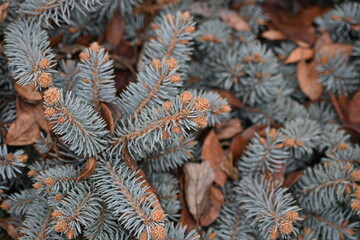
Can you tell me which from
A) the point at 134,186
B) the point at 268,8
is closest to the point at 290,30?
the point at 268,8

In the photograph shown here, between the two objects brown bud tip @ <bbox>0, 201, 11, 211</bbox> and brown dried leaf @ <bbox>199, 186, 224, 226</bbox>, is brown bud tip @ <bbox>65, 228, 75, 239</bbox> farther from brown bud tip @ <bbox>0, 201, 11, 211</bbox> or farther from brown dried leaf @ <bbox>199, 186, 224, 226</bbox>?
brown dried leaf @ <bbox>199, 186, 224, 226</bbox>

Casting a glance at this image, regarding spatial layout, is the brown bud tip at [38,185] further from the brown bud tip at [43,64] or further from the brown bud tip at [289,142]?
the brown bud tip at [289,142]

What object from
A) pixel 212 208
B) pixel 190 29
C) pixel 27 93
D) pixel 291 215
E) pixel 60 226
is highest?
pixel 190 29

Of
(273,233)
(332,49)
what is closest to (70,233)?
(273,233)

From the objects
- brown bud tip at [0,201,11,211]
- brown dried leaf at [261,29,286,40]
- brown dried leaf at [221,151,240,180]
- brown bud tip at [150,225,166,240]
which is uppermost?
brown dried leaf at [261,29,286,40]

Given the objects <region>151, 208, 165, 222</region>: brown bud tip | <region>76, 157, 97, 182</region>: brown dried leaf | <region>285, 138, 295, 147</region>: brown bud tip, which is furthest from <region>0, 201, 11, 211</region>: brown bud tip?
<region>285, 138, 295, 147</region>: brown bud tip

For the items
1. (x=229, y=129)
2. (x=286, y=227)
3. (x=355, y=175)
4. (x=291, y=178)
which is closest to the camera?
(x=286, y=227)

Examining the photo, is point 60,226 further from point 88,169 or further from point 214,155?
point 214,155
